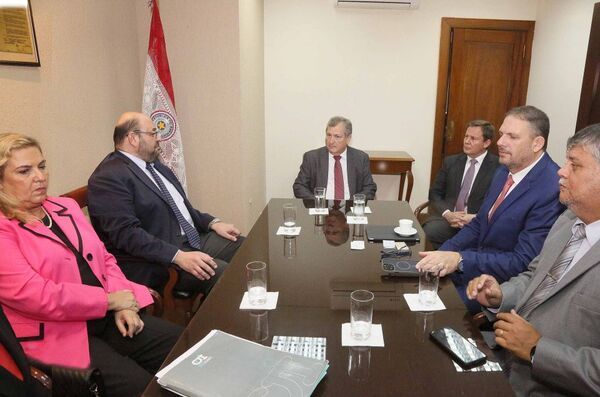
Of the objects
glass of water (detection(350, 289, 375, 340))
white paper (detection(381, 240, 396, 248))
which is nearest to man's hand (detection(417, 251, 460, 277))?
white paper (detection(381, 240, 396, 248))

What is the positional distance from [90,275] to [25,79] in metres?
1.24

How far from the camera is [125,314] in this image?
5.58ft

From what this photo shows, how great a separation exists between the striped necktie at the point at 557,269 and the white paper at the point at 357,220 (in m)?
0.99

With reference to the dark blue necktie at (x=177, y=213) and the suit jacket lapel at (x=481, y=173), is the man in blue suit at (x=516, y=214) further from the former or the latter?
the dark blue necktie at (x=177, y=213)

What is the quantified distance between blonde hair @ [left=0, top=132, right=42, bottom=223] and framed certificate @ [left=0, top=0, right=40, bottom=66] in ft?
2.41

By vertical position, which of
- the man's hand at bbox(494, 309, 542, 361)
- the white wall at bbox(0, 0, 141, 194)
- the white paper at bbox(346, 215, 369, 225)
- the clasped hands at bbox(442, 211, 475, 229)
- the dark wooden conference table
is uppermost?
the white wall at bbox(0, 0, 141, 194)

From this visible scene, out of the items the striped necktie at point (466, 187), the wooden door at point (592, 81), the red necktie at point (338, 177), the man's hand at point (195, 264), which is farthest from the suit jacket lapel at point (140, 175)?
the wooden door at point (592, 81)

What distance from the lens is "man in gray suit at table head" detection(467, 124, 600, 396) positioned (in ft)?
3.99

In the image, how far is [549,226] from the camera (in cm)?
188

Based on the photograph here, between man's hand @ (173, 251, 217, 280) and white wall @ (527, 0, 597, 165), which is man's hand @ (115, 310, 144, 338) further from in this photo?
white wall @ (527, 0, 597, 165)

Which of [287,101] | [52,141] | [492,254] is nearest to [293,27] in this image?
[287,101]

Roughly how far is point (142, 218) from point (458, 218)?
220 cm

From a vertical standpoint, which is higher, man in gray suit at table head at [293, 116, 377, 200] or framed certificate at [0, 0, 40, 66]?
framed certificate at [0, 0, 40, 66]

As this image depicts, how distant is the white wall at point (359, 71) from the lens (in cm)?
454
